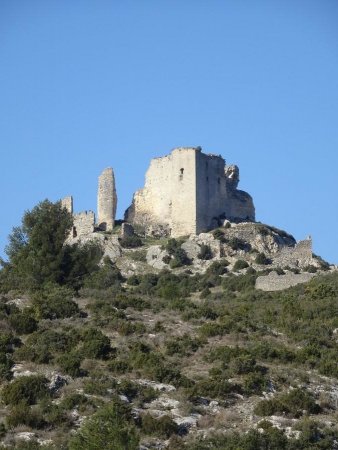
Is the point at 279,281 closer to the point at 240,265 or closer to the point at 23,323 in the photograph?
the point at 240,265

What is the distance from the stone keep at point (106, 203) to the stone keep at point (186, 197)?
1492 millimetres

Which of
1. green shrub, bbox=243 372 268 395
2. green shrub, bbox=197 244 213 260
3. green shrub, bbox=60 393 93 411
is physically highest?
green shrub, bbox=197 244 213 260

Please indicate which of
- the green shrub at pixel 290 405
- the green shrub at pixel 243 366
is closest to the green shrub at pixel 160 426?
the green shrub at pixel 290 405

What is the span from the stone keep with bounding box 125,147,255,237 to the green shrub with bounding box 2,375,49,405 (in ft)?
124

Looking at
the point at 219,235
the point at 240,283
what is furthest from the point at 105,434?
the point at 219,235

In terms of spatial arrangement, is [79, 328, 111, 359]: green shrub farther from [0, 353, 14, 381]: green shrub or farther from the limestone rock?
the limestone rock

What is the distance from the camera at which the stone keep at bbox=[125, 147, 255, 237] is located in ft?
220

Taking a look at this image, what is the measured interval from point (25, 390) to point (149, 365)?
12.4ft

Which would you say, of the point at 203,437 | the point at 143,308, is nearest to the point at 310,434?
the point at 203,437

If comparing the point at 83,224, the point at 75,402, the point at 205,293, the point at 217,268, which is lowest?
the point at 75,402

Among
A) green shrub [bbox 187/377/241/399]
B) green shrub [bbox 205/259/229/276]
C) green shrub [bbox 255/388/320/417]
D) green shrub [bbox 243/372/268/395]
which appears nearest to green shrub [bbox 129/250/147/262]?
green shrub [bbox 205/259/229/276]

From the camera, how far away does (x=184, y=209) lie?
66.8 metres

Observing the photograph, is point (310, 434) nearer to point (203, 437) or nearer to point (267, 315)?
point (203, 437)

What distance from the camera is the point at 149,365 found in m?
30.6
